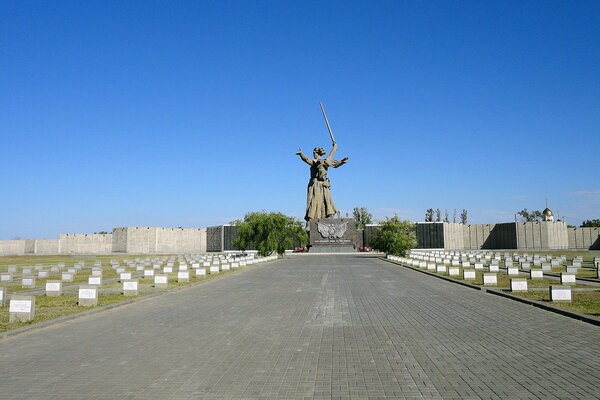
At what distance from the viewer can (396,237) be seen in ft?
164

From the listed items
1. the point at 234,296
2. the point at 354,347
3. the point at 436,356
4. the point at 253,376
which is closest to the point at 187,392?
the point at 253,376

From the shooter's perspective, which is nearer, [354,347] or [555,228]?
[354,347]

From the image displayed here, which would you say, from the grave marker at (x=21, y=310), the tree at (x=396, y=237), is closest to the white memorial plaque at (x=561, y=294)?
the grave marker at (x=21, y=310)

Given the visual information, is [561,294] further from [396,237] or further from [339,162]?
[339,162]

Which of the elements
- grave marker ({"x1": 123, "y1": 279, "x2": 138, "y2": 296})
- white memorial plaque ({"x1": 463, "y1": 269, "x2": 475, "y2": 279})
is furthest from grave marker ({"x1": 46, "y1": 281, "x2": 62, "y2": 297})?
white memorial plaque ({"x1": 463, "y1": 269, "x2": 475, "y2": 279})

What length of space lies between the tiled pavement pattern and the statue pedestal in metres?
54.5

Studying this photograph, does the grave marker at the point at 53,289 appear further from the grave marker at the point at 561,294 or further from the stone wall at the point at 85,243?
the stone wall at the point at 85,243

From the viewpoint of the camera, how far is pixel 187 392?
233 inches

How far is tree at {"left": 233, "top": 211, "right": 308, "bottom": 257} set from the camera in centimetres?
5391

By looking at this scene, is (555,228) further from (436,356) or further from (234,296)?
(436,356)

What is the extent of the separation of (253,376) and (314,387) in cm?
98

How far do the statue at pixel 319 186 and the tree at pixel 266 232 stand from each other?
59.7 feet

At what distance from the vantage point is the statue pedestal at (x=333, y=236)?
68.4 metres

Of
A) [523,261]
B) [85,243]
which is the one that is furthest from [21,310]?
[85,243]
